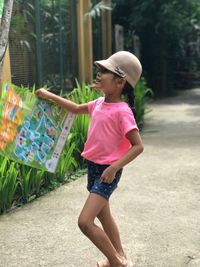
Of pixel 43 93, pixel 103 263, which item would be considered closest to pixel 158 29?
pixel 43 93

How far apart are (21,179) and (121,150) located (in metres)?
1.87

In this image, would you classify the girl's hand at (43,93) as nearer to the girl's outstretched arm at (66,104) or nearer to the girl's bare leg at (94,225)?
the girl's outstretched arm at (66,104)

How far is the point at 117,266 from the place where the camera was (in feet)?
9.88

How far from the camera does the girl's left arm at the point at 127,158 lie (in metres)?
2.78

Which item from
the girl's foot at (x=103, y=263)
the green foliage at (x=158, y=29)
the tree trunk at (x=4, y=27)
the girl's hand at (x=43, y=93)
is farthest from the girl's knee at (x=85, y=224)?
the green foliage at (x=158, y=29)

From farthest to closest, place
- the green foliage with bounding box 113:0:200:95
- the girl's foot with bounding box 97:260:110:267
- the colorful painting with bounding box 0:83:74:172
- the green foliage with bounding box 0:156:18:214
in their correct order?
the green foliage with bounding box 113:0:200:95 < the green foliage with bounding box 0:156:18:214 < the colorful painting with bounding box 0:83:74:172 < the girl's foot with bounding box 97:260:110:267

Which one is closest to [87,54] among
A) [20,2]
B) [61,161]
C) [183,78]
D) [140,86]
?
[140,86]

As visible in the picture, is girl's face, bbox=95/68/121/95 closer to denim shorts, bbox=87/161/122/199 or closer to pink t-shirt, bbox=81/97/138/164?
pink t-shirt, bbox=81/97/138/164

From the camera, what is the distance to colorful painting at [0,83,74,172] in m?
3.54

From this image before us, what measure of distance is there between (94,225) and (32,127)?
110cm

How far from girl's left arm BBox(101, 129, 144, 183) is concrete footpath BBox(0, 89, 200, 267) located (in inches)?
31.5

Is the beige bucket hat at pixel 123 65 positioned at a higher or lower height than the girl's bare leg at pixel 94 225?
higher

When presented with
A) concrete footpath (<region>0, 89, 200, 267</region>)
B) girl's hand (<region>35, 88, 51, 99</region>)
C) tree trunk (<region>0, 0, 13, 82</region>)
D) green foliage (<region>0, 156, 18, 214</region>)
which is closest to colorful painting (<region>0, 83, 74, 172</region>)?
girl's hand (<region>35, 88, 51, 99</region>)

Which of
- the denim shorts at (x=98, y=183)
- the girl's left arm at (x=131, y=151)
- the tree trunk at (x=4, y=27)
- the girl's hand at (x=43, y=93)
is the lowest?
the denim shorts at (x=98, y=183)
